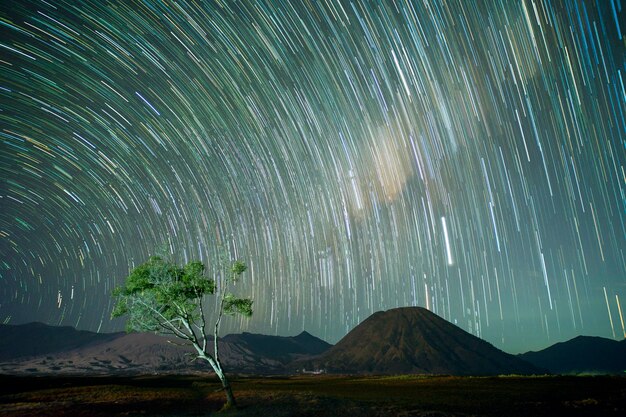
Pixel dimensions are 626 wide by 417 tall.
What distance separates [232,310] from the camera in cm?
3338

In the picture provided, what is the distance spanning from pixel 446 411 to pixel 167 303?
23384 millimetres

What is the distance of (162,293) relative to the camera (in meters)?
31.0

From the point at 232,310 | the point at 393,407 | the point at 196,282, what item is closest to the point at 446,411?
the point at 393,407

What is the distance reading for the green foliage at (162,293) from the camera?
102 ft

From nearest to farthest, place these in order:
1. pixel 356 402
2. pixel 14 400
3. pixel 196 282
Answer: pixel 356 402
pixel 196 282
pixel 14 400

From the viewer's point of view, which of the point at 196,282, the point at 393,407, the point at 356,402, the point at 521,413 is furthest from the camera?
the point at 196,282

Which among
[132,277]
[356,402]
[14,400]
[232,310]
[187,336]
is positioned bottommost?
[14,400]

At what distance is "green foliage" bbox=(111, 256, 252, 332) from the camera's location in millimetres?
31062

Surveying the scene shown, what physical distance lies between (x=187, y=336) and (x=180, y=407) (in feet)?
24.8

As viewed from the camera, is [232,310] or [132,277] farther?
[232,310]

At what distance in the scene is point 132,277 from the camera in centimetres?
3116

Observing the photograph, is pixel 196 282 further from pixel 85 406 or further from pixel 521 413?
pixel 521 413

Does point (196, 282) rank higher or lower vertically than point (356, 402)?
higher

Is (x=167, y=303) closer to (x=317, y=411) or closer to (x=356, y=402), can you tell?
(x=317, y=411)
